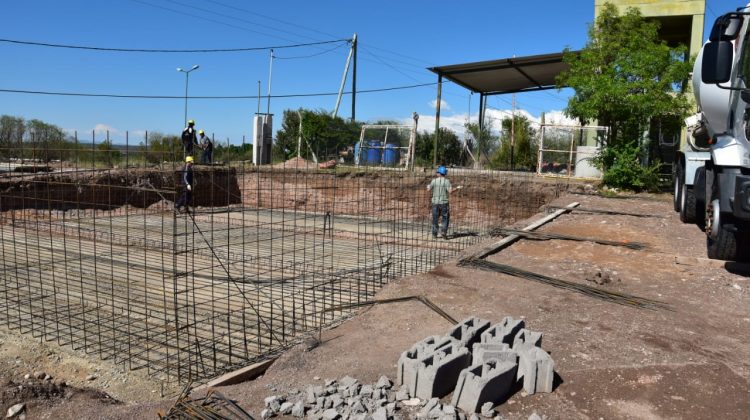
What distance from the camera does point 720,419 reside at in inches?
113

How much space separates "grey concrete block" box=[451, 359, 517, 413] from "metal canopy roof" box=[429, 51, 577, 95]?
47.2ft

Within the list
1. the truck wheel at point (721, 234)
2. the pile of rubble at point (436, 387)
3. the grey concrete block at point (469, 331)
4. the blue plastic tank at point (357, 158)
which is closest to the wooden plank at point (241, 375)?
the pile of rubble at point (436, 387)

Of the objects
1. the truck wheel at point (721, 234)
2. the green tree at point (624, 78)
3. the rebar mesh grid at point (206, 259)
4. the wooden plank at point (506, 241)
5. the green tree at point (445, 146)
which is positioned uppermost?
the green tree at point (624, 78)

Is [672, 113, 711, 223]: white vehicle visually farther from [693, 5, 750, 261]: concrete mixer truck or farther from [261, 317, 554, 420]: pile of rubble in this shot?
[261, 317, 554, 420]: pile of rubble

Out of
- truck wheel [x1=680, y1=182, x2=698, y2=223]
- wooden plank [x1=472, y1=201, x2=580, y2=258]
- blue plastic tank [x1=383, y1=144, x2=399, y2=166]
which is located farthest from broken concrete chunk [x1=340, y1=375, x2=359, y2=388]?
blue plastic tank [x1=383, y1=144, x2=399, y2=166]

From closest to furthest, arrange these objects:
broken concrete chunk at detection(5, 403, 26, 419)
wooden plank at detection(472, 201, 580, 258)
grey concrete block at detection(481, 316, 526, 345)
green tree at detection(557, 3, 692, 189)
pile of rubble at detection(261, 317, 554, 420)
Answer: pile of rubble at detection(261, 317, 554, 420) → broken concrete chunk at detection(5, 403, 26, 419) → grey concrete block at detection(481, 316, 526, 345) → wooden plank at detection(472, 201, 580, 258) → green tree at detection(557, 3, 692, 189)

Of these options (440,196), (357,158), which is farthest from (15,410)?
(357,158)

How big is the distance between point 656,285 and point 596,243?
2156mm

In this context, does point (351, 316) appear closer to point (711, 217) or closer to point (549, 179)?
point (711, 217)

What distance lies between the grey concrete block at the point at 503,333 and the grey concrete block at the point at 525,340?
0.04 meters

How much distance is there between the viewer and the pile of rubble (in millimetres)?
2840

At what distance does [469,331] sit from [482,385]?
0.74m

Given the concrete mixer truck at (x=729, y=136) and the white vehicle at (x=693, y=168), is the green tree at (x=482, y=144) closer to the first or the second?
the white vehicle at (x=693, y=168)

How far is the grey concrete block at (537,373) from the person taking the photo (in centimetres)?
310
